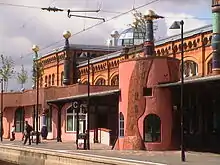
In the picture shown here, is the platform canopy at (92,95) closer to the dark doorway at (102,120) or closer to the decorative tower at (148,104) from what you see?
the decorative tower at (148,104)

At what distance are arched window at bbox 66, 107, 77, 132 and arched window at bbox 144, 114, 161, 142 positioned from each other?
1803cm

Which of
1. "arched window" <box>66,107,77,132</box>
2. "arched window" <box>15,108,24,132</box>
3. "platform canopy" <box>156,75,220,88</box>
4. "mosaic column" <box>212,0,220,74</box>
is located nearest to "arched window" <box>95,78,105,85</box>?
"arched window" <box>15,108,24,132</box>

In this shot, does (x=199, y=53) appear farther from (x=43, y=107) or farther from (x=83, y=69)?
(x=83, y=69)

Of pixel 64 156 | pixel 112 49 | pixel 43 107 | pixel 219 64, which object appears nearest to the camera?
pixel 64 156

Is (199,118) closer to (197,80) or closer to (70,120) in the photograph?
(197,80)

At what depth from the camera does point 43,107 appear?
193 ft

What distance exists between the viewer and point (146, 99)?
3666 centimetres

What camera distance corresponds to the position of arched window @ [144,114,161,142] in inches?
1431

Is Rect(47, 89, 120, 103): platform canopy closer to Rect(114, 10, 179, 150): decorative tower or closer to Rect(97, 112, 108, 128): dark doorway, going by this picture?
Rect(114, 10, 179, 150): decorative tower

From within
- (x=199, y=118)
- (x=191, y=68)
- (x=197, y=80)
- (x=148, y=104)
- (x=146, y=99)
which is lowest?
(x=199, y=118)

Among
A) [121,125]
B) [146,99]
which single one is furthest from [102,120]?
[146,99]

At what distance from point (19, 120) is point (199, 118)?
108 ft

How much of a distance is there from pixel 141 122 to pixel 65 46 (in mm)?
43276

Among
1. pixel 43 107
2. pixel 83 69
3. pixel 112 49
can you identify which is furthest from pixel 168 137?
pixel 112 49
